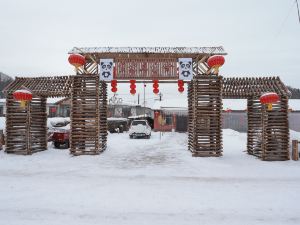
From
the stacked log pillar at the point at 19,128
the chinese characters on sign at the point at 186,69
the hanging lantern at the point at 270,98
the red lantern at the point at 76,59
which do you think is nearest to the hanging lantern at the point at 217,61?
the chinese characters on sign at the point at 186,69

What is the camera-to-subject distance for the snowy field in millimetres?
6410

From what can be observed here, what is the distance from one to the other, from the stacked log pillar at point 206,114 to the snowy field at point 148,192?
1.61 meters

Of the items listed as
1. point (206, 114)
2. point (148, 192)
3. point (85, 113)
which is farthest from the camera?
point (85, 113)

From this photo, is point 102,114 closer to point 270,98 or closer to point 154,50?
point 154,50

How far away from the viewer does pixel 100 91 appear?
17.0 meters

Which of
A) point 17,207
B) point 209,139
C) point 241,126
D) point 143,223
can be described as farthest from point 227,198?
point 241,126

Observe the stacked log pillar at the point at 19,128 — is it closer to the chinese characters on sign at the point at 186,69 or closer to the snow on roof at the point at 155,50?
the snow on roof at the point at 155,50

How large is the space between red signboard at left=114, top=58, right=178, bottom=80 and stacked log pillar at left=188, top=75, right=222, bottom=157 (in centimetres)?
167

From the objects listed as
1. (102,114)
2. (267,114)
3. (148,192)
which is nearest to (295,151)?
(267,114)

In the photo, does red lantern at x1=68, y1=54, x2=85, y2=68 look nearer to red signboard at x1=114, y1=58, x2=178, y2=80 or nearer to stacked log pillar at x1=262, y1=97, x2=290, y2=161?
red signboard at x1=114, y1=58, x2=178, y2=80

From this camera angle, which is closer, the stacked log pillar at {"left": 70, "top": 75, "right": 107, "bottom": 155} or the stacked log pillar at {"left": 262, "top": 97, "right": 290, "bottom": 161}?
the stacked log pillar at {"left": 262, "top": 97, "right": 290, "bottom": 161}

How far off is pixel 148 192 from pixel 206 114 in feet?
27.7

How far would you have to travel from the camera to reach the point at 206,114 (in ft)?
52.0

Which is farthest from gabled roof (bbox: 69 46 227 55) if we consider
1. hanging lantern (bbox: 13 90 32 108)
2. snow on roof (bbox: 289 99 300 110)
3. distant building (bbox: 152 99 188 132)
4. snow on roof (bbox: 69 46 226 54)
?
snow on roof (bbox: 289 99 300 110)
